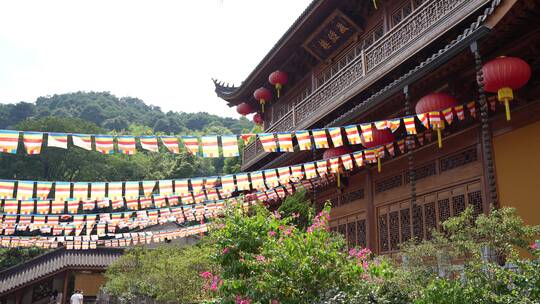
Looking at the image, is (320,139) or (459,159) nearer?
(459,159)

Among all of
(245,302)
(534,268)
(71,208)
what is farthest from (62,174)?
(534,268)

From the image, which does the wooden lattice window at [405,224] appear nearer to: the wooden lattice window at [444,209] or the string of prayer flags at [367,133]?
the wooden lattice window at [444,209]

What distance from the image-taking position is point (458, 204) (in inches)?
344

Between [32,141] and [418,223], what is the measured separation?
7.45m

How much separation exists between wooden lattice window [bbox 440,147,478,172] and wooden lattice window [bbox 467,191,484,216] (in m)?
0.62

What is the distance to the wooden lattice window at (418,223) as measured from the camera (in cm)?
957

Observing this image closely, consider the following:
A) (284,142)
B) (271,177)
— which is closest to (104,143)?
(284,142)

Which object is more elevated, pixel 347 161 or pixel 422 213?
pixel 347 161

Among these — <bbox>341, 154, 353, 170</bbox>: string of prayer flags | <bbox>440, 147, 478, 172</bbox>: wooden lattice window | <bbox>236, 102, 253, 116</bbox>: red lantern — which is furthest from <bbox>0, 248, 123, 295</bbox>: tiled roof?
<bbox>440, 147, 478, 172</bbox>: wooden lattice window

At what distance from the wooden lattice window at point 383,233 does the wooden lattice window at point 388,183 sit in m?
0.66

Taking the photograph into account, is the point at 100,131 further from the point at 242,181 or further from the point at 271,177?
the point at 242,181

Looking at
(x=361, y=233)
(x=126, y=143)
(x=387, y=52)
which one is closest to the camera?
(x=126, y=143)

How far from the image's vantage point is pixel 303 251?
577cm

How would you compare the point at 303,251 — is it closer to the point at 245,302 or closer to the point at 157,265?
the point at 245,302
